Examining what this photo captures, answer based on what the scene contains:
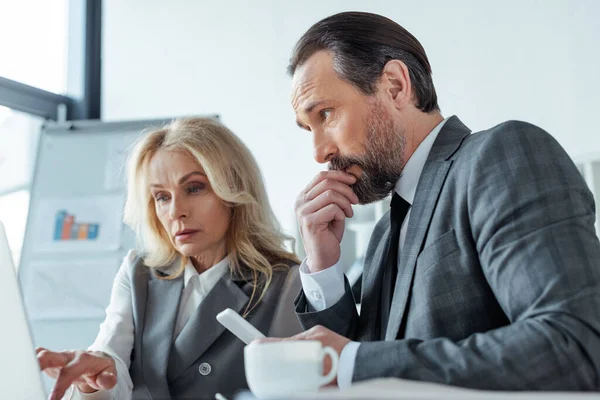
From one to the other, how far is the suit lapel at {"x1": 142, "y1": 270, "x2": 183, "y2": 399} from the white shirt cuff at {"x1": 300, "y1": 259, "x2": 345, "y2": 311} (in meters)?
0.57

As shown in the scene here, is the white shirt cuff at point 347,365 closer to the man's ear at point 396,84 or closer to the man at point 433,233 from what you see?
the man at point 433,233

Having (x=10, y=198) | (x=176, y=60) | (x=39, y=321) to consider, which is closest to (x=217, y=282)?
(x=39, y=321)

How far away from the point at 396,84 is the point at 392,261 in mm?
363

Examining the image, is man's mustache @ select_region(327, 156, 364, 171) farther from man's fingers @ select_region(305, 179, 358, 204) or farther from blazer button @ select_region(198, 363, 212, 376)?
blazer button @ select_region(198, 363, 212, 376)

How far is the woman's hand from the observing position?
1.40 meters

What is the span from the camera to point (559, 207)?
975 mm

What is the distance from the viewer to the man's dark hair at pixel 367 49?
1.41 metres

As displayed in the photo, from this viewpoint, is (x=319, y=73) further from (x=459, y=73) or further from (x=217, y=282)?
(x=459, y=73)

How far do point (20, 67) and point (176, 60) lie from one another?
0.84 metres

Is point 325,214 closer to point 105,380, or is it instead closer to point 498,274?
point 498,274

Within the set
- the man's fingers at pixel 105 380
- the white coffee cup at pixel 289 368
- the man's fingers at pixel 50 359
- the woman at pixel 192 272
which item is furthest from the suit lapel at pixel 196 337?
the white coffee cup at pixel 289 368

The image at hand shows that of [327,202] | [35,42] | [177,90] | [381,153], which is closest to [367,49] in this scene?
[381,153]

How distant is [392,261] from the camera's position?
53.1 inches

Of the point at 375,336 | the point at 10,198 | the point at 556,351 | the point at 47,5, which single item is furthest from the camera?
the point at 47,5
